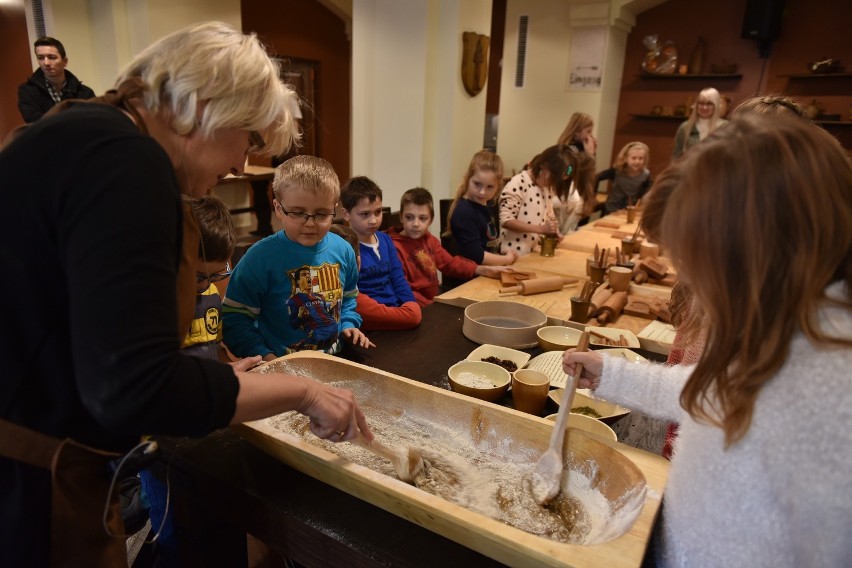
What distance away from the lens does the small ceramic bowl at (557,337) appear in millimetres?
1759

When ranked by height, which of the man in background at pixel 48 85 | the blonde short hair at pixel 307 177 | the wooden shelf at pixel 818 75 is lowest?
the blonde short hair at pixel 307 177

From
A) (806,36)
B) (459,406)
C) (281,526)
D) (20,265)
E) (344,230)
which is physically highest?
(806,36)

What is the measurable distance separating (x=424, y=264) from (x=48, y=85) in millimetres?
3655

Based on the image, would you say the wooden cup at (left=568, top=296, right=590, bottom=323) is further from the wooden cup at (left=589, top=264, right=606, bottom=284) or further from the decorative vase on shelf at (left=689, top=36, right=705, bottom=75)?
the decorative vase on shelf at (left=689, top=36, right=705, bottom=75)

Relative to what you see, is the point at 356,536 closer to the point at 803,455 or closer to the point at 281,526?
the point at 281,526

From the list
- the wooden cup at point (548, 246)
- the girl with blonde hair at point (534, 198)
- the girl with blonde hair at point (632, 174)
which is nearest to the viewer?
the wooden cup at point (548, 246)

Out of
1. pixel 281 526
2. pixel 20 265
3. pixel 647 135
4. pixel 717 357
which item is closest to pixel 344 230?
pixel 281 526

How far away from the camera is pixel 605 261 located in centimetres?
256

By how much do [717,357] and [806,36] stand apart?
699 cm

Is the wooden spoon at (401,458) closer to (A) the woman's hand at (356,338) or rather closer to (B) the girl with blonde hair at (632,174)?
(A) the woman's hand at (356,338)

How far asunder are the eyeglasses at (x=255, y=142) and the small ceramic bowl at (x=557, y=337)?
1125 mm

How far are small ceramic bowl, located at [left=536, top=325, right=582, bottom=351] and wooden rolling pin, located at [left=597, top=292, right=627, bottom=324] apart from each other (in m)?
0.28

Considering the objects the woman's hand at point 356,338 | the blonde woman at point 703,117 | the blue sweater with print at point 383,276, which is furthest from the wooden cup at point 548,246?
the blonde woman at point 703,117

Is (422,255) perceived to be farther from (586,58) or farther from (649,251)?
(586,58)
